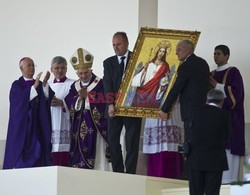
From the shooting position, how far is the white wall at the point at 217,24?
1450 centimetres

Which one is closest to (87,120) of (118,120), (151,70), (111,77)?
(118,120)

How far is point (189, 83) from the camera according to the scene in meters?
12.5

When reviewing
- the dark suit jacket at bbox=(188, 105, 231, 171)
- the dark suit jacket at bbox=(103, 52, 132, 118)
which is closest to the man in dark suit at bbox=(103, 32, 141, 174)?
the dark suit jacket at bbox=(103, 52, 132, 118)

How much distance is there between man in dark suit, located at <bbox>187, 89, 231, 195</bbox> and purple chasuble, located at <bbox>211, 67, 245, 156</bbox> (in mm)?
2428

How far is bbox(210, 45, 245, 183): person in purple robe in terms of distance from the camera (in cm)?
1362

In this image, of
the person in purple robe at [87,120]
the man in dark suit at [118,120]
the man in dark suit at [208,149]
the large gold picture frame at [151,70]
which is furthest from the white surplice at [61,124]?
the man in dark suit at [208,149]

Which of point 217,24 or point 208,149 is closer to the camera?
point 208,149

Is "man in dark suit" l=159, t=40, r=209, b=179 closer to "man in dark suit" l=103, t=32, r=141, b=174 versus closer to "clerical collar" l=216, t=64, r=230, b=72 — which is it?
"man in dark suit" l=103, t=32, r=141, b=174

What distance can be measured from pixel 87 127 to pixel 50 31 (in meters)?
2.44

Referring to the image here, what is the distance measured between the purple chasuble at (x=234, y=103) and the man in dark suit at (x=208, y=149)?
2428 millimetres

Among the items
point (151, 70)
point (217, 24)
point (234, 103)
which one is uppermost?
point (217, 24)

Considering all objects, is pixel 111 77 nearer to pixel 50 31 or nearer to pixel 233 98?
pixel 233 98

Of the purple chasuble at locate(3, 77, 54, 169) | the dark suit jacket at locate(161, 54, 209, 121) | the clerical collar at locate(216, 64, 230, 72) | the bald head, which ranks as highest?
the bald head

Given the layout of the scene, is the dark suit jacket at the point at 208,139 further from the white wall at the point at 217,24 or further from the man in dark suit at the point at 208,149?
the white wall at the point at 217,24
